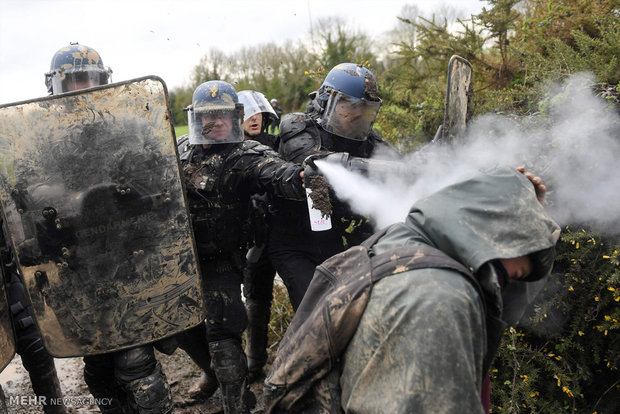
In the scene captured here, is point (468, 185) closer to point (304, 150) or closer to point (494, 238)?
point (494, 238)

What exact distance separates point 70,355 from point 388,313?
7.46 ft

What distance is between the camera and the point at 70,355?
2.76 meters

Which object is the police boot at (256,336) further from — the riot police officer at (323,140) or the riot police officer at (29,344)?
the riot police officer at (29,344)

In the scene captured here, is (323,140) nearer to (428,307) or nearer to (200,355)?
(200,355)

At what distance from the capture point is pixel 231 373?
308cm

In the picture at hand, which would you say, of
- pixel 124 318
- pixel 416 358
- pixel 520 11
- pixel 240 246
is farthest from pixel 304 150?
pixel 520 11

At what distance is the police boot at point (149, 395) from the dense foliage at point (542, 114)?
5.53ft

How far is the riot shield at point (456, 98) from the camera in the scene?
2557 millimetres

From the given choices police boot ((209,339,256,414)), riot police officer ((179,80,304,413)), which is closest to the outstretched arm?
riot police officer ((179,80,304,413))

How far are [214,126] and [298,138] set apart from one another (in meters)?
0.62

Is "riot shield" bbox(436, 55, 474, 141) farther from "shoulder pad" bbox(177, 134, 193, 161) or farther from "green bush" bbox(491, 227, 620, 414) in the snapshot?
"shoulder pad" bbox(177, 134, 193, 161)

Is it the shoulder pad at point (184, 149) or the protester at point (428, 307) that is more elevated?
the shoulder pad at point (184, 149)

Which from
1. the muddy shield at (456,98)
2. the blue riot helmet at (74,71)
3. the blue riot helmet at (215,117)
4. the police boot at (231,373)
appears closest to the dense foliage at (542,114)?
the muddy shield at (456,98)

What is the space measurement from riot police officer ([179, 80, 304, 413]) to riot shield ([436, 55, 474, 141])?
0.94 m
